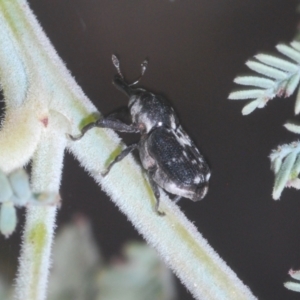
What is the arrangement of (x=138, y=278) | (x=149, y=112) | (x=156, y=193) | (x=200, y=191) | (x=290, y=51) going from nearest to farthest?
(x=290, y=51)
(x=156, y=193)
(x=200, y=191)
(x=149, y=112)
(x=138, y=278)

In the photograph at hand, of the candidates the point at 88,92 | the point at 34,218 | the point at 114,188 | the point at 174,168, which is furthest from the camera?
the point at 88,92

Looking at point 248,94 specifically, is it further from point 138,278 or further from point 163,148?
point 138,278

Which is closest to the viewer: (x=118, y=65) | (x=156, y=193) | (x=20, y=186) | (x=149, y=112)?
(x=20, y=186)

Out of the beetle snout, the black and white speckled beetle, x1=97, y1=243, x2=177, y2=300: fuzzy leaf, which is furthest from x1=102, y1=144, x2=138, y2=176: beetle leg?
x1=97, y1=243, x2=177, y2=300: fuzzy leaf

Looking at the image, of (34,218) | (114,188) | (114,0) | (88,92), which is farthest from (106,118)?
(114,0)

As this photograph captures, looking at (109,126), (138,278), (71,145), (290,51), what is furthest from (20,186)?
(138,278)

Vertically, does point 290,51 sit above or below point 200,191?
above

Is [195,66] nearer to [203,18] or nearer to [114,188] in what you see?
[203,18]
